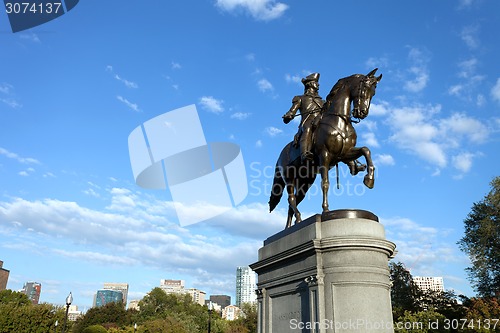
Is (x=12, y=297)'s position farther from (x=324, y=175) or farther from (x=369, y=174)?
(x=369, y=174)

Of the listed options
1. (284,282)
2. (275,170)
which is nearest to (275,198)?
(275,170)

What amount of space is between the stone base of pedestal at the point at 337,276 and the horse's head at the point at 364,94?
2613mm

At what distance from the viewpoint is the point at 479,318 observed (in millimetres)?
27844

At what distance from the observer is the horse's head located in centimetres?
1105

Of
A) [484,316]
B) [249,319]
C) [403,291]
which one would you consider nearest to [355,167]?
[484,316]

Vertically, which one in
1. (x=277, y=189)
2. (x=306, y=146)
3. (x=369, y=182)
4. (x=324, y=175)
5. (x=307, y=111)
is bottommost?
(x=369, y=182)

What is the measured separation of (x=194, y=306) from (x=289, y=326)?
83.2 metres

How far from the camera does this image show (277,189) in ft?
46.9

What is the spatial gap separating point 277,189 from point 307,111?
304cm

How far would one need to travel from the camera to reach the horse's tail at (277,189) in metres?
14.0

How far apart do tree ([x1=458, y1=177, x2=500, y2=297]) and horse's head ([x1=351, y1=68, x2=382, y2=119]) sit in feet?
101

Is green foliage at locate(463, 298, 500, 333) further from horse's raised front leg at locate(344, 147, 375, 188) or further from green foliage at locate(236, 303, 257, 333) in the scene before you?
green foliage at locate(236, 303, 257, 333)

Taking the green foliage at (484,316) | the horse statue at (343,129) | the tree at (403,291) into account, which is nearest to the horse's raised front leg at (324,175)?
the horse statue at (343,129)

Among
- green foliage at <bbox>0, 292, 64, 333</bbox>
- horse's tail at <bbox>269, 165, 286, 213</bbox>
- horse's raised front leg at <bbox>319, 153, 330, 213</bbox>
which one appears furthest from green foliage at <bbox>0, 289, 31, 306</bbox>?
horse's raised front leg at <bbox>319, 153, 330, 213</bbox>
